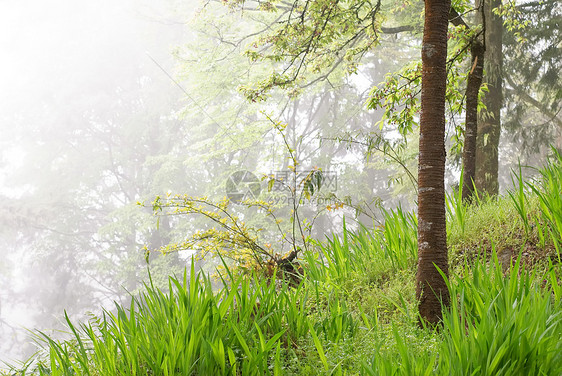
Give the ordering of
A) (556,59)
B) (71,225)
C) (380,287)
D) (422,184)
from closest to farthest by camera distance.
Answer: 1. (422,184)
2. (380,287)
3. (556,59)
4. (71,225)

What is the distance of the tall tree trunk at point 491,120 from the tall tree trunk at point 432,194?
13.1 feet

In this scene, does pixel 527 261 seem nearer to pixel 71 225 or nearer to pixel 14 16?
pixel 71 225

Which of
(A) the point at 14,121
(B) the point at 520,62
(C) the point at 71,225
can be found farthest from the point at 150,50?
(B) the point at 520,62

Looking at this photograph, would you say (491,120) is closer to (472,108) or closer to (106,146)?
(472,108)

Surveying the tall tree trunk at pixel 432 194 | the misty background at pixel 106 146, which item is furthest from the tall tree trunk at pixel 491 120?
the misty background at pixel 106 146

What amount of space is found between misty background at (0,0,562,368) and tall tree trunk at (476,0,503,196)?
11.0 m

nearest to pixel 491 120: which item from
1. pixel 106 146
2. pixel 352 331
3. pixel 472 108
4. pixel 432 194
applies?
pixel 472 108

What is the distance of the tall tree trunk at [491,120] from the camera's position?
657 cm

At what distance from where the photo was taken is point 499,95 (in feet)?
23.7

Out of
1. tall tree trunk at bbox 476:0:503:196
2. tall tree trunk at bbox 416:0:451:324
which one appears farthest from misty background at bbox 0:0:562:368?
tall tree trunk at bbox 416:0:451:324

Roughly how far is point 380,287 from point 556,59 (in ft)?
25.5

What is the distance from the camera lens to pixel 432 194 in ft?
8.82

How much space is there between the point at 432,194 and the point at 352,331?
3.22 feet

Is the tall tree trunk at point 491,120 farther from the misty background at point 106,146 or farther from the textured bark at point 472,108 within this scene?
the misty background at point 106,146
